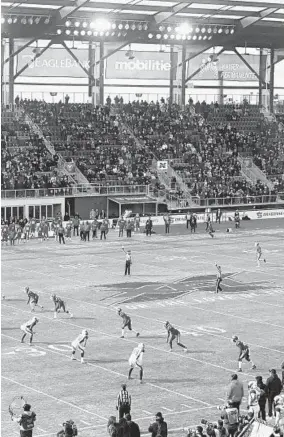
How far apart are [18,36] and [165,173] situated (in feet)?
45.6

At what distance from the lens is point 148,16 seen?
74312mm

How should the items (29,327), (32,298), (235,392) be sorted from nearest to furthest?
(235,392)
(29,327)
(32,298)

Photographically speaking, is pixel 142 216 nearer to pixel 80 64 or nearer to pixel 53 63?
pixel 80 64

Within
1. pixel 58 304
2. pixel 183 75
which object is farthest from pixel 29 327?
pixel 183 75

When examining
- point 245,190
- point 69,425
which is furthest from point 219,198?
point 69,425

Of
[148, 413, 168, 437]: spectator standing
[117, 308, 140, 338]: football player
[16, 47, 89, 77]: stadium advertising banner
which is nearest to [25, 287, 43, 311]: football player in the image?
[117, 308, 140, 338]: football player

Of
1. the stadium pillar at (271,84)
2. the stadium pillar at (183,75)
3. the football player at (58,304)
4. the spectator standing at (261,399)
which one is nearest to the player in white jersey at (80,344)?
the football player at (58,304)

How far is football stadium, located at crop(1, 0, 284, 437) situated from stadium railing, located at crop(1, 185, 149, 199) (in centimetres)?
11

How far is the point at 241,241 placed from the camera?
58.7 metres

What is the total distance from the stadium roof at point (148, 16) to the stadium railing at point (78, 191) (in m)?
11.6

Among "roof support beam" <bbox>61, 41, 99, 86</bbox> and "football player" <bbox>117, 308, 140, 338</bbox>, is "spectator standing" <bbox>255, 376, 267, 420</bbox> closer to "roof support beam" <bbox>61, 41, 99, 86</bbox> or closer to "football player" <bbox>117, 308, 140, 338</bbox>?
"football player" <bbox>117, 308, 140, 338</bbox>

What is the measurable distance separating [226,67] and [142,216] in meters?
23.2

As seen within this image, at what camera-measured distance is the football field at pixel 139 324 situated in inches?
953

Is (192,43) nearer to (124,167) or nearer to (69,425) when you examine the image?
(124,167)
